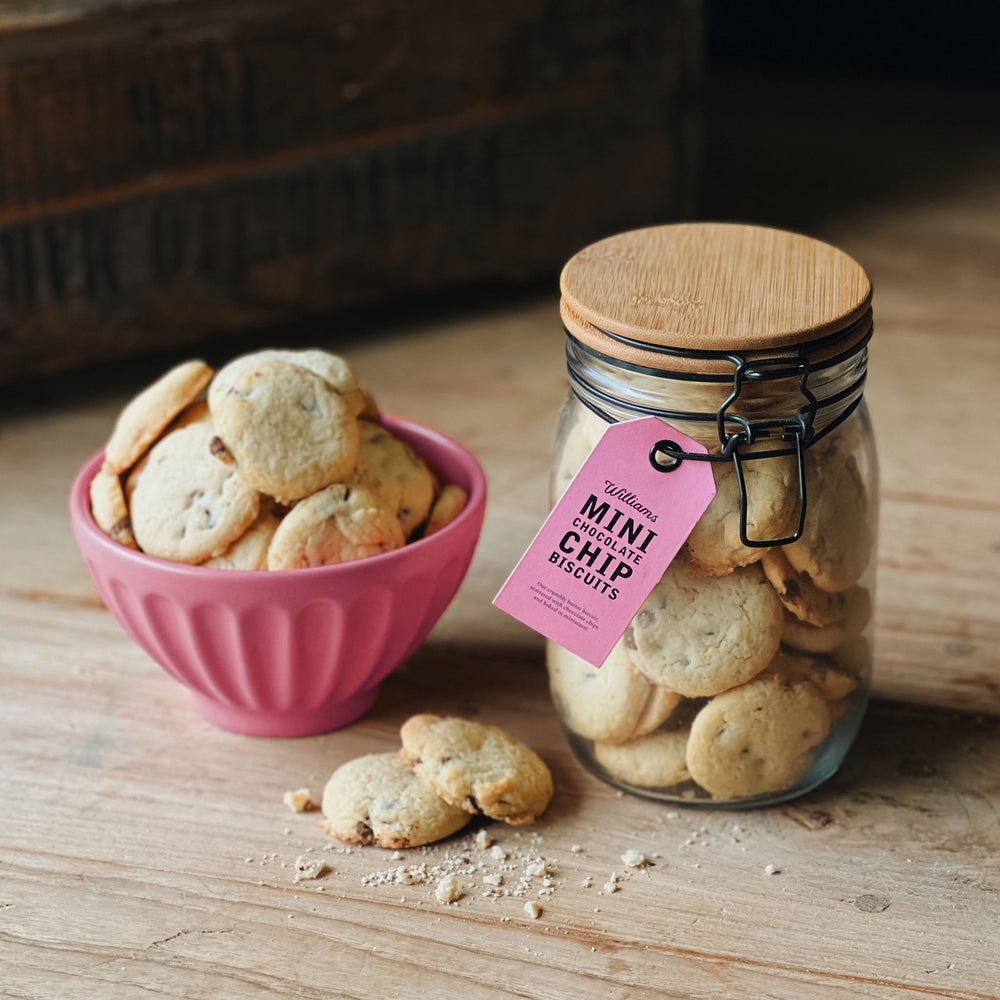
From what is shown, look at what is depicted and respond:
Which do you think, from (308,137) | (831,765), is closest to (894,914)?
(831,765)

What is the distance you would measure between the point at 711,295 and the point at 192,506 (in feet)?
0.97

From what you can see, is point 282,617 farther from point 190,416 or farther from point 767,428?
point 767,428

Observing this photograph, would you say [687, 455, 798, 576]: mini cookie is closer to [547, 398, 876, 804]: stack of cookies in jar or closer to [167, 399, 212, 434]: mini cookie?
[547, 398, 876, 804]: stack of cookies in jar

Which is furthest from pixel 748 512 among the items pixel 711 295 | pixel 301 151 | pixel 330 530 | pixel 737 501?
pixel 301 151

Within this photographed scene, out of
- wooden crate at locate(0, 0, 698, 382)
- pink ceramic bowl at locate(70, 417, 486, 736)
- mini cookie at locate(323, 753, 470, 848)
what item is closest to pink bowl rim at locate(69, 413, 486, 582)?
pink ceramic bowl at locate(70, 417, 486, 736)

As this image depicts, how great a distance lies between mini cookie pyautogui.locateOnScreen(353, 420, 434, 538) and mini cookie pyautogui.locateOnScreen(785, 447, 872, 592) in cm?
21

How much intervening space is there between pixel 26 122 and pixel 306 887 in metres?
0.74

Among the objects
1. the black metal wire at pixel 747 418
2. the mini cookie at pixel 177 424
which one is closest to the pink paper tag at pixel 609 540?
the black metal wire at pixel 747 418

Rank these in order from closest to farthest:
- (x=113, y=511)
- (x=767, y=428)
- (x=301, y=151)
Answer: (x=767, y=428) < (x=113, y=511) < (x=301, y=151)

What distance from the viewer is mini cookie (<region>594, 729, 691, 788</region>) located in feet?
2.24

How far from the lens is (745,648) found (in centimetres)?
63

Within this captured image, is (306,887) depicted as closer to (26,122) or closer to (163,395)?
(163,395)

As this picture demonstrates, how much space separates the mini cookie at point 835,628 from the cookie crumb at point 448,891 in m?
0.21

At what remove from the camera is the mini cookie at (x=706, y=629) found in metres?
0.63
